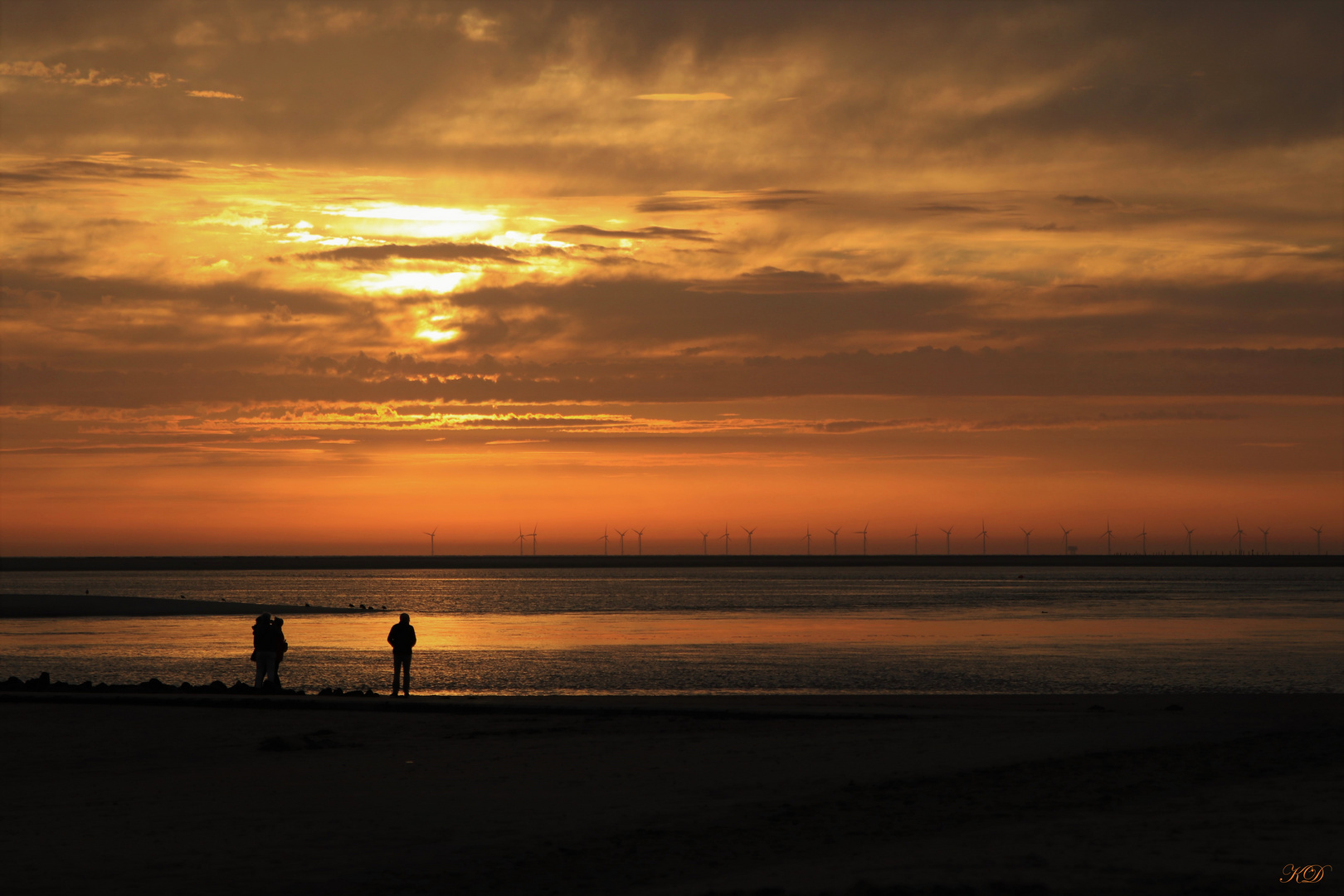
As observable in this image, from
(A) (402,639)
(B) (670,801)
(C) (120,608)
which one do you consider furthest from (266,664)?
(C) (120,608)

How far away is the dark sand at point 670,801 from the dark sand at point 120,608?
84.4 m

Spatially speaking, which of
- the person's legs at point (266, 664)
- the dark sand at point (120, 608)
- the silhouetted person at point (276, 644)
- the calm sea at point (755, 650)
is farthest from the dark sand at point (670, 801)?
the dark sand at point (120, 608)

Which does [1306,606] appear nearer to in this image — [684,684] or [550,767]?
[684,684]

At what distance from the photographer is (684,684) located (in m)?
43.6

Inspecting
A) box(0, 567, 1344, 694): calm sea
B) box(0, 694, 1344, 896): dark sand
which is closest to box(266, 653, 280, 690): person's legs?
box(0, 694, 1344, 896): dark sand

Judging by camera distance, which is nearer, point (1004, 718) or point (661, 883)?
point (661, 883)

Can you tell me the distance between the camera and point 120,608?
112 m

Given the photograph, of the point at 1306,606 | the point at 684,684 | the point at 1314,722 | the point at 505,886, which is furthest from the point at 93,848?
the point at 1306,606

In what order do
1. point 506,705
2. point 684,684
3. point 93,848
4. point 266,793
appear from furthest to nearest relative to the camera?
point 684,684 < point 506,705 < point 266,793 < point 93,848

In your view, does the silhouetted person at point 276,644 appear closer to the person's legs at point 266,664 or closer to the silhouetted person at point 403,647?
the person's legs at point 266,664

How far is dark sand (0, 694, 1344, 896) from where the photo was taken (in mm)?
12172

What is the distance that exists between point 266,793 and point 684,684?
2768 centimetres

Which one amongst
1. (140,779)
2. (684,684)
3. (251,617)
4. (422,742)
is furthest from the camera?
(251,617)

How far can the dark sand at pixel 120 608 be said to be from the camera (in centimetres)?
10106
